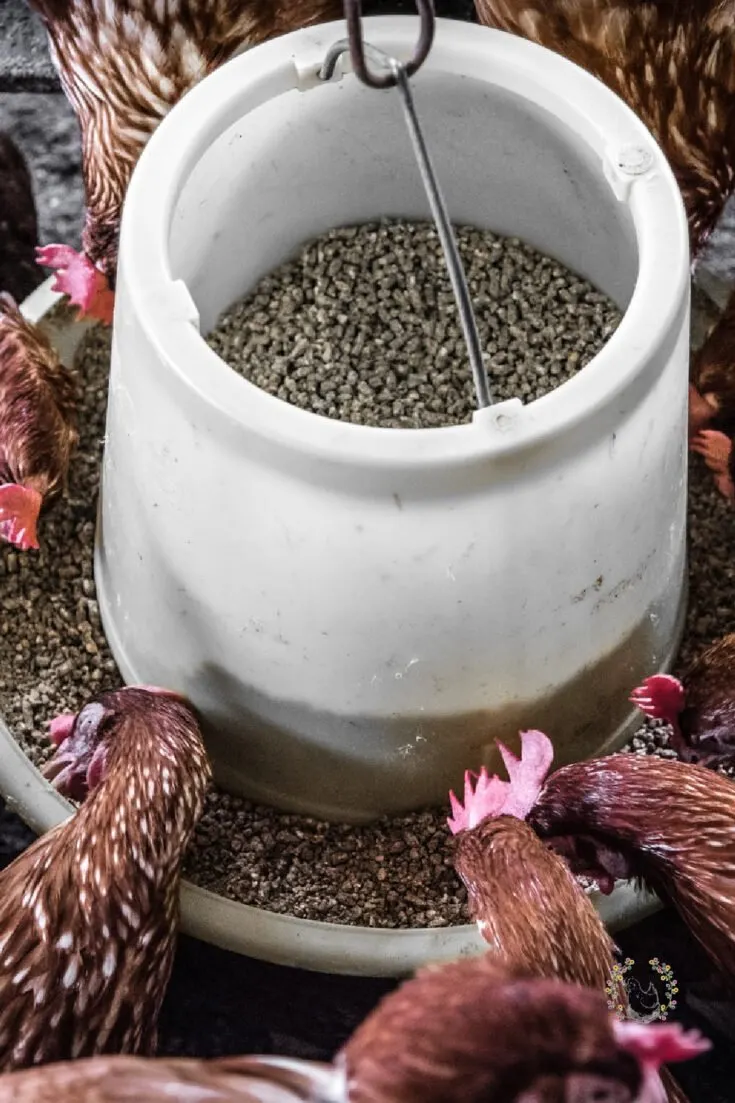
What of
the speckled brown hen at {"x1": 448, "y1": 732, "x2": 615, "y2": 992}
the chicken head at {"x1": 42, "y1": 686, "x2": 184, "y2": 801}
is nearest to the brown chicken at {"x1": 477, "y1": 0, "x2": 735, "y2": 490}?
the speckled brown hen at {"x1": 448, "y1": 732, "x2": 615, "y2": 992}

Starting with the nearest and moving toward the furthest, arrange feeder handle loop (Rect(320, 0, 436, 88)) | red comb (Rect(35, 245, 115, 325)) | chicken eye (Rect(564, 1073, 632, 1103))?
chicken eye (Rect(564, 1073, 632, 1103)), feeder handle loop (Rect(320, 0, 436, 88)), red comb (Rect(35, 245, 115, 325))

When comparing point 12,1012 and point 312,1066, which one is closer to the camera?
point 312,1066

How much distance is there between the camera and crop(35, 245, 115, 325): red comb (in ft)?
5.42

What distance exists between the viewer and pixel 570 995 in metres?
0.85

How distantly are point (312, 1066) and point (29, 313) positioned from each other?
107 centimetres

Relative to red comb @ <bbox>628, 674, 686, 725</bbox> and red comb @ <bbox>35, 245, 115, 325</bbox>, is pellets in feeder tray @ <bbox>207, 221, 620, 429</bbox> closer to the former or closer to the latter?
red comb @ <bbox>35, 245, 115, 325</bbox>

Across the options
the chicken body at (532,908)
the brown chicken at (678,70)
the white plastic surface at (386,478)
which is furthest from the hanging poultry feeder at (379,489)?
the brown chicken at (678,70)

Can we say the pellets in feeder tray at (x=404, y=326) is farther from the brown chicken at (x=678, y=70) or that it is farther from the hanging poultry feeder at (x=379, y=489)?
the brown chicken at (x=678, y=70)

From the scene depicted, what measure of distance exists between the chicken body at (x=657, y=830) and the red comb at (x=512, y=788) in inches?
0.6

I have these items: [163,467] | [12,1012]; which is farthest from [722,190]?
[12,1012]

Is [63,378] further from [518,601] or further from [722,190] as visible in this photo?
[722,190]

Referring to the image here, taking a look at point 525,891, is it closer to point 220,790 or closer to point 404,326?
point 220,790

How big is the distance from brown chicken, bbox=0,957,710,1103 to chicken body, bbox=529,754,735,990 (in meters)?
0.35

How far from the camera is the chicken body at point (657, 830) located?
1.28 metres
